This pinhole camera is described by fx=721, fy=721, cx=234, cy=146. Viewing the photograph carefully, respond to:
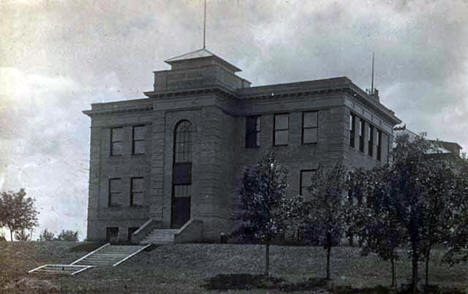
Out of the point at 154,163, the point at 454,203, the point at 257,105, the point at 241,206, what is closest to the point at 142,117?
the point at 154,163

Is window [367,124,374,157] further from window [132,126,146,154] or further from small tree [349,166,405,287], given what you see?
small tree [349,166,405,287]

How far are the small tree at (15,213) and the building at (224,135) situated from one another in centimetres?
1014

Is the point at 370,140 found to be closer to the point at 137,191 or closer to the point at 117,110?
the point at 137,191

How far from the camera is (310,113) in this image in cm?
4266

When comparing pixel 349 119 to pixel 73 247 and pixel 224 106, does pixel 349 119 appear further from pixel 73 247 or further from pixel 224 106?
pixel 73 247

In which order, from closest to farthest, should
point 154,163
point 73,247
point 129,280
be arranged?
point 129,280
point 73,247
point 154,163

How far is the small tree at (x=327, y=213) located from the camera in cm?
2811

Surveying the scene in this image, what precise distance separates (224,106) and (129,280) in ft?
56.2

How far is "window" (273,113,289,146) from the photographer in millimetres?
43469

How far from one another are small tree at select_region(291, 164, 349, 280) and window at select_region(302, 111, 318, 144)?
13278 mm

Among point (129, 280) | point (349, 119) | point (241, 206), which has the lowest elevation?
point (129, 280)

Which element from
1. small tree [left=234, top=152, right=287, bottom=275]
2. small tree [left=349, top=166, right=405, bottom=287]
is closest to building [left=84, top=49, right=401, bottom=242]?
small tree [left=234, top=152, right=287, bottom=275]

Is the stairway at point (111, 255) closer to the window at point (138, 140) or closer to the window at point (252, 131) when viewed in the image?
the window at point (252, 131)

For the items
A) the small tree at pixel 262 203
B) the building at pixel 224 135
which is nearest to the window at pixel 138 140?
the building at pixel 224 135
